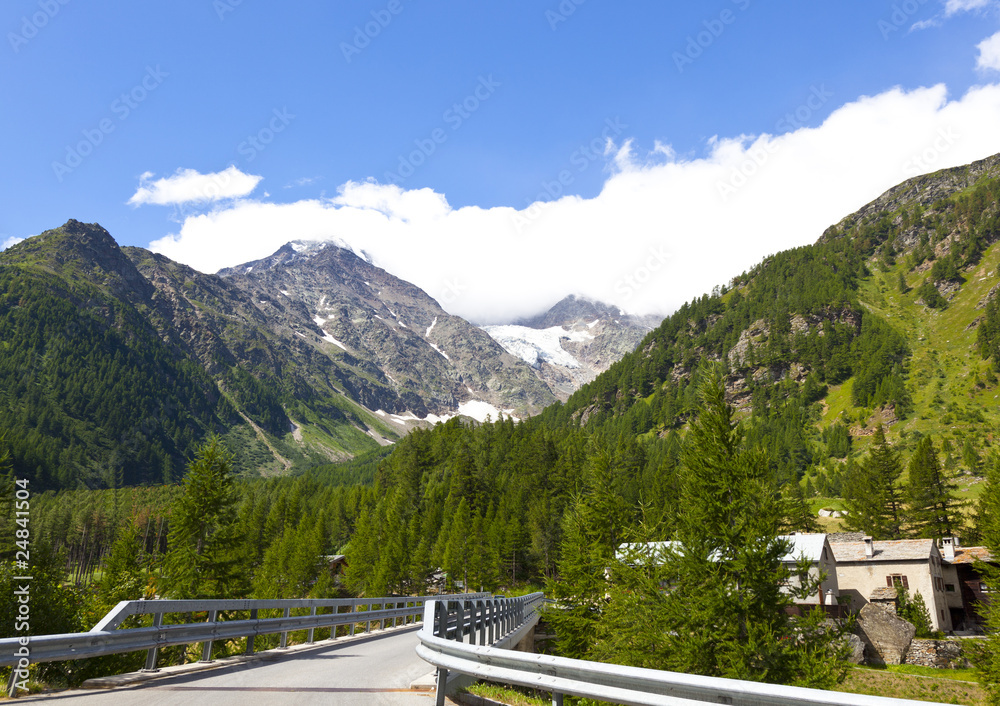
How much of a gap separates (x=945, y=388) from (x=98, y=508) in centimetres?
21383

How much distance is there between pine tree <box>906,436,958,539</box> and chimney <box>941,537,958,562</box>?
865 centimetres

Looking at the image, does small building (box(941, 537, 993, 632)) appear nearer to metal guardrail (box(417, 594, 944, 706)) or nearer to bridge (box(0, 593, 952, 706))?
bridge (box(0, 593, 952, 706))

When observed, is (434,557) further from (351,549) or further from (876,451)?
(876,451)

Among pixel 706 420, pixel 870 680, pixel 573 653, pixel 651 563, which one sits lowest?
pixel 870 680

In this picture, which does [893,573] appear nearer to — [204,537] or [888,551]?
[888,551]

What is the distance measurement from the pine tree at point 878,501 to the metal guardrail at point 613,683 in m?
91.7

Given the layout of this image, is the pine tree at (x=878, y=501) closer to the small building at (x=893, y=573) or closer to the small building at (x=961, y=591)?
the small building at (x=961, y=591)

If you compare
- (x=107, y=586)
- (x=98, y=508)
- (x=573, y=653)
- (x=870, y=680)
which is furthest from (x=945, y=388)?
(x=98, y=508)

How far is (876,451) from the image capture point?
86.4 m

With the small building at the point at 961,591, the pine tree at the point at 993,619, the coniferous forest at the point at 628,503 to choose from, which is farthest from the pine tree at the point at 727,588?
the small building at the point at 961,591

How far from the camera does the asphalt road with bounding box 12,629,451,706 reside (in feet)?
26.9

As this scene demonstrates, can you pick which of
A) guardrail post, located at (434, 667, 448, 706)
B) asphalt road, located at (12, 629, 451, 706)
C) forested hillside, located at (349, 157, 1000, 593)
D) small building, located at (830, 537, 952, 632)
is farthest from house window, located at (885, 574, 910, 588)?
guardrail post, located at (434, 667, 448, 706)

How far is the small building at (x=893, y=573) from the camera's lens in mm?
56688

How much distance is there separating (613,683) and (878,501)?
95423mm
